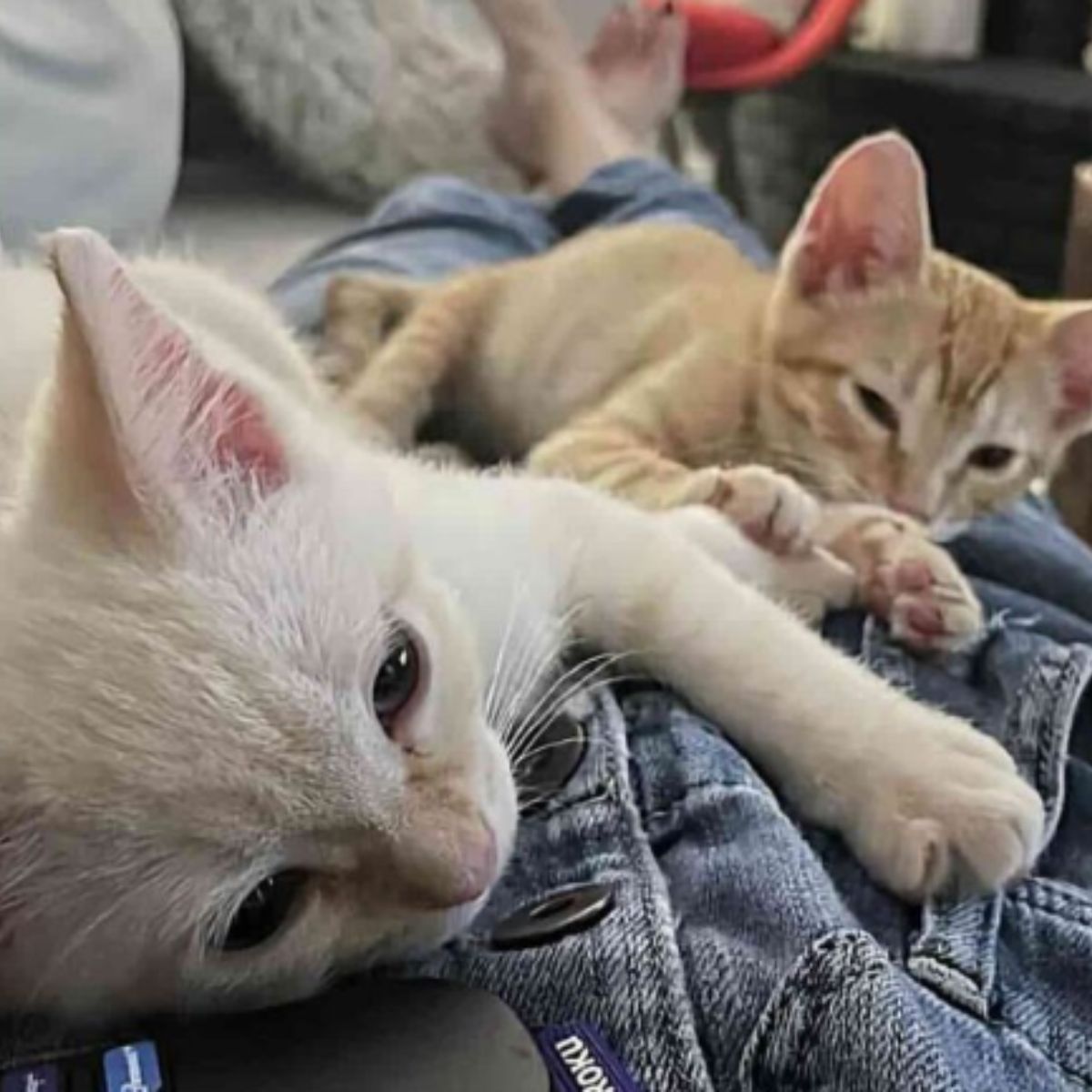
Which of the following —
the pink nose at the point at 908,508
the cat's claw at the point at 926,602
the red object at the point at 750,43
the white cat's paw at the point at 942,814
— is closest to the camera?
the white cat's paw at the point at 942,814

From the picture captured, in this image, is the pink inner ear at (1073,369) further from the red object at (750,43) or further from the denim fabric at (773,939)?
the red object at (750,43)

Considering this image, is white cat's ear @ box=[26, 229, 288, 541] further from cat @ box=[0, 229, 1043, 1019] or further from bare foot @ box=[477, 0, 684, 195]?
bare foot @ box=[477, 0, 684, 195]

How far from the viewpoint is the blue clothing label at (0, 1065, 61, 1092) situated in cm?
56

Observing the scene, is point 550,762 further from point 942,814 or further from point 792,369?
point 792,369

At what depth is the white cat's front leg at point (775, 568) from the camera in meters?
1.10

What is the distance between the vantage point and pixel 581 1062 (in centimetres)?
60

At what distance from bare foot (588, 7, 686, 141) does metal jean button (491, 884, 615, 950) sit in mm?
1659

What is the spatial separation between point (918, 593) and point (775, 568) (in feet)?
0.35

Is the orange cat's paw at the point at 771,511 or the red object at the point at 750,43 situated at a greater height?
the orange cat's paw at the point at 771,511

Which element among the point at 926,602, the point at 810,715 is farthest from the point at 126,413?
the point at 926,602

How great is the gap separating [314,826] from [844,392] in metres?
0.80

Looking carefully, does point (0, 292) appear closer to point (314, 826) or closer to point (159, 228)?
point (314, 826)

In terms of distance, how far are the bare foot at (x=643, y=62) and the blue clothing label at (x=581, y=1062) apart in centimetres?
178

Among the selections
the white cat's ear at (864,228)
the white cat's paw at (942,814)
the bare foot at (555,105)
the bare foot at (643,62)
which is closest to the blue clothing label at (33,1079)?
the white cat's paw at (942,814)
